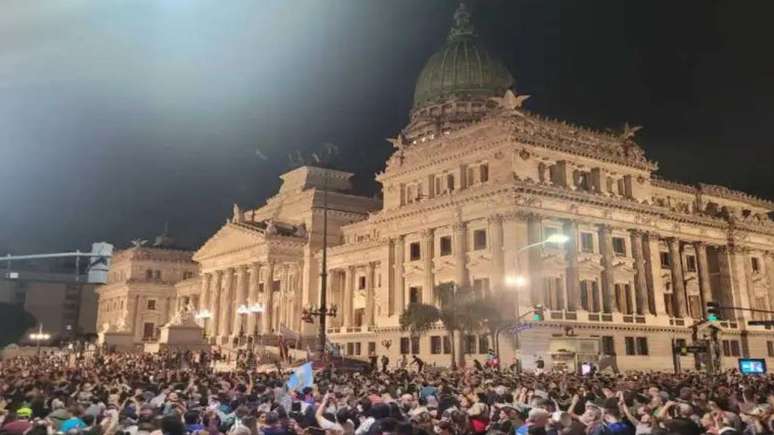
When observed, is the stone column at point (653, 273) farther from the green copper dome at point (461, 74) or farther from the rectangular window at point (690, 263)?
the green copper dome at point (461, 74)

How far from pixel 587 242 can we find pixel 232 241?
42.6 metres

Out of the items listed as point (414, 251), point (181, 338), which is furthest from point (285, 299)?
point (414, 251)

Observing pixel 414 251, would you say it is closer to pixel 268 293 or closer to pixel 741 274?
pixel 268 293

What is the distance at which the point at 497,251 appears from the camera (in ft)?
152

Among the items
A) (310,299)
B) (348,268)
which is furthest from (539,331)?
(310,299)

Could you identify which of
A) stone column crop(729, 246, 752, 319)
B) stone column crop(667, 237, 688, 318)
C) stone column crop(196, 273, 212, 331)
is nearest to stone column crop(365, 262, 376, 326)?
stone column crop(667, 237, 688, 318)

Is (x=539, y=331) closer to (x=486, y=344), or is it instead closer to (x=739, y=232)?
(x=486, y=344)

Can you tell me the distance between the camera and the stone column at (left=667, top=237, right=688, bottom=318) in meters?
55.0

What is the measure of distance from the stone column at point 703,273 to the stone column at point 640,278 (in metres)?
9.59

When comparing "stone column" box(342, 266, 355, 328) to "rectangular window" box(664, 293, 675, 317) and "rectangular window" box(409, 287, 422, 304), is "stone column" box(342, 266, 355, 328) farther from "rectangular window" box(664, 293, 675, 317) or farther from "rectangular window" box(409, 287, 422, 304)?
"rectangular window" box(664, 293, 675, 317)

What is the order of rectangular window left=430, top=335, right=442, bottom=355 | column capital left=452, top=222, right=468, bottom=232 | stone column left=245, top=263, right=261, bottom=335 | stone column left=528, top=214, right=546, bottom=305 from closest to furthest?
stone column left=528, top=214, right=546, bottom=305, column capital left=452, top=222, right=468, bottom=232, rectangular window left=430, top=335, right=442, bottom=355, stone column left=245, top=263, right=261, bottom=335

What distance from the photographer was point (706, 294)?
58625 mm

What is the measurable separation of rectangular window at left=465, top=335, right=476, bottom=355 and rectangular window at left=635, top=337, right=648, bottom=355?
1230 cm

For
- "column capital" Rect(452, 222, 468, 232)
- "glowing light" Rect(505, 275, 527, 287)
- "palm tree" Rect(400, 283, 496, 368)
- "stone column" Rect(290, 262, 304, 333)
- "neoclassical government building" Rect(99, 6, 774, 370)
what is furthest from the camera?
"stone column" Rect(290, 262, 304, 333)
